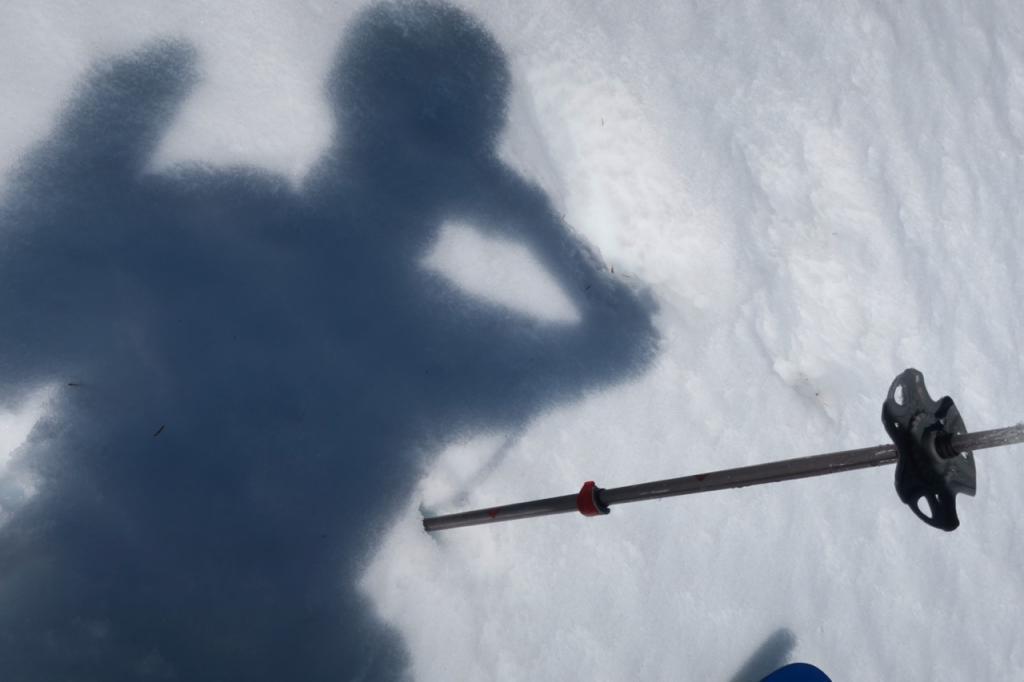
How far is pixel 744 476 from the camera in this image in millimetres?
709

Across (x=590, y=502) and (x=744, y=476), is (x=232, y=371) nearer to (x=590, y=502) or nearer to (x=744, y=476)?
(x=590, y=502)

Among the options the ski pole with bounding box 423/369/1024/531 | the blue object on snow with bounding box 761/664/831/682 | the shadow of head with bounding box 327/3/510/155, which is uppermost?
the shadow of head with bounding box 327/3/510/155

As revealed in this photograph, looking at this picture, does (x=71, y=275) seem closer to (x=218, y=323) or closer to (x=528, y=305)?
(x=218, y=323)

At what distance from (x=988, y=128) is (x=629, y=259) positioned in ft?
3.69

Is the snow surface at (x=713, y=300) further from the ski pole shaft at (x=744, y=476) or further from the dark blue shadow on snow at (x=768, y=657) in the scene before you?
the ski pole shaft at (x=744, y=476)

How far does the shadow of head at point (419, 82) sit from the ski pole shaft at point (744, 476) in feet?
2.20

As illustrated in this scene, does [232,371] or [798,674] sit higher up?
[232,371]

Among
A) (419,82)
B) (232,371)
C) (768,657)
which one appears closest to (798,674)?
(768,657)

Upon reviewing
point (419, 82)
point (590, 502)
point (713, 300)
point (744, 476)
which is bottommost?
point (713, 300)

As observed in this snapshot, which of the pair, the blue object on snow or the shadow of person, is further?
the blue object on snow

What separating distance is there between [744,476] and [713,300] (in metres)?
0.77

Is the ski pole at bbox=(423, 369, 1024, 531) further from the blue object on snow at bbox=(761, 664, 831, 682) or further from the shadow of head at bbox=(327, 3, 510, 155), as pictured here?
the shadow of head at bbox=(327, 3, 510, 155)

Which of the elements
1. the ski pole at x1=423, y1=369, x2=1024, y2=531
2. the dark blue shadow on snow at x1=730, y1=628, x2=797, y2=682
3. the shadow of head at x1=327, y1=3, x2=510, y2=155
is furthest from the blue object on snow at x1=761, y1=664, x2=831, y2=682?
the shadow of head at x1=327, y1=3, x2=510, y2=155

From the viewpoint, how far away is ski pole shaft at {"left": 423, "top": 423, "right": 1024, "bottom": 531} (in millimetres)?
608
